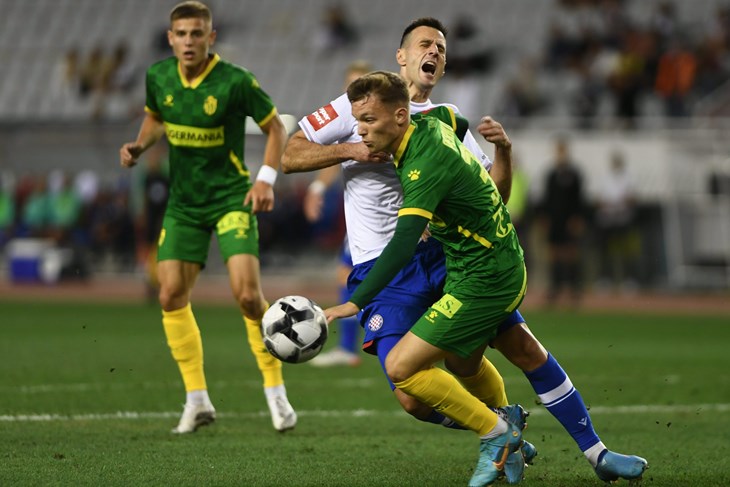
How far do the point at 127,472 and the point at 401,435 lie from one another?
212cm

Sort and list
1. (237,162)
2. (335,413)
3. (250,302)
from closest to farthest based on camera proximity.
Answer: (250,302) < (237,162) < (335,413)

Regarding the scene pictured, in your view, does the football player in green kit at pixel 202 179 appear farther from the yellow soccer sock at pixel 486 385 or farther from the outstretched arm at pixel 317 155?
the yellow soccer sock at pixel 486 385

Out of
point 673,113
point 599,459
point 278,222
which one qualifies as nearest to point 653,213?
point 673,113

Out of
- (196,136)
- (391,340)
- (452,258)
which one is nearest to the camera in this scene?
(452,258)

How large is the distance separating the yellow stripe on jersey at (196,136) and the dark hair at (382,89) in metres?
2.23

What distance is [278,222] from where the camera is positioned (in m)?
22.9

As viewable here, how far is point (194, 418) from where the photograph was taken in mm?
7516

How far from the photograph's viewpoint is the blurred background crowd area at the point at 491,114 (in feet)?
69.2

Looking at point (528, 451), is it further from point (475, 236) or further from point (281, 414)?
point (281, 414)

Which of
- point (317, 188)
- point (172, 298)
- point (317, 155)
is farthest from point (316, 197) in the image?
point (317, 155)

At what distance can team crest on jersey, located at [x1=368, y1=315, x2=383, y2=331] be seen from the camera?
6.02 meters

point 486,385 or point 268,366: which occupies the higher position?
point 486,385

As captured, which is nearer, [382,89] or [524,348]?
[382,89]

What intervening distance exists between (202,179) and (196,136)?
0.27 meters
